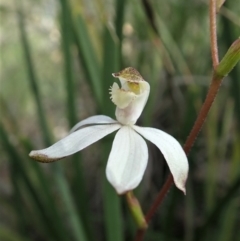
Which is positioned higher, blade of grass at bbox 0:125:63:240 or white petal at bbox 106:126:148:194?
white petal at bbox 106:126:148:194

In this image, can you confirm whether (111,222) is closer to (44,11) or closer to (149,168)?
(149,168)

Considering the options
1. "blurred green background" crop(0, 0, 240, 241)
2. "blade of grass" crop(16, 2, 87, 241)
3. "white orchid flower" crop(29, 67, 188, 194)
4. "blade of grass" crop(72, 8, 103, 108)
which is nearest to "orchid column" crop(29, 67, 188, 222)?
"white orchid flower" crop(29, 67, 188, 194)

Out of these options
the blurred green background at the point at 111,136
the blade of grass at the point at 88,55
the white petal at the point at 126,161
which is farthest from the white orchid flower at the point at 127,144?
the blade of grass at the point at 88,55

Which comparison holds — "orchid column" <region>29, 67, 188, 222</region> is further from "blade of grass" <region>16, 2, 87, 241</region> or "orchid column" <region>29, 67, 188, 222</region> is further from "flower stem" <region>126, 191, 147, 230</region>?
"blade of grass" <region>16, 2, 87, 241</region>

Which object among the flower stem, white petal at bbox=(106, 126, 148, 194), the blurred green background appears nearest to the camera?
white petal at bbox=(106, 126, 148, 194)

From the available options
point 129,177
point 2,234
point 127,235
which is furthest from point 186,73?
point 129,177

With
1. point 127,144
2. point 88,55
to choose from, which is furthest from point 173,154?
point 88,55

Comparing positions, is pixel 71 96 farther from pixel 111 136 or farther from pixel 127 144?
pixel 127 144

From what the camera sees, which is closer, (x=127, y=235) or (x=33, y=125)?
(x=127, y=235)

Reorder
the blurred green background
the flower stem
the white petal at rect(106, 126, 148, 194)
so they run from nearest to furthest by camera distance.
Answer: the white petal at rect(106, 126, 148, 194) → the flower stem → the blurred green background
